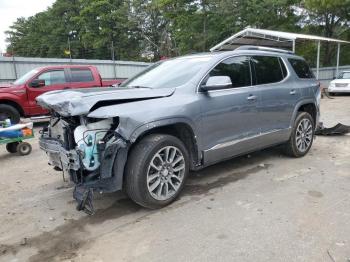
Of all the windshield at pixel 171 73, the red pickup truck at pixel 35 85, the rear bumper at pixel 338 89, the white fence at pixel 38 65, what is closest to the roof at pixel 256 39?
the rear bumper at pixel 338 89

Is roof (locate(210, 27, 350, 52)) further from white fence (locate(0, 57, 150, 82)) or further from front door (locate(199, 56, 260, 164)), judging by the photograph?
front door (locate(199, 56, 260, 164))

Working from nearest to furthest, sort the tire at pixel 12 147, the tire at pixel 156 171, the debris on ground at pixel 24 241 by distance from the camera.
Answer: the debris on ground at pixel 24 241, the tire at pixel 156 171, the tire at pixel 12 147

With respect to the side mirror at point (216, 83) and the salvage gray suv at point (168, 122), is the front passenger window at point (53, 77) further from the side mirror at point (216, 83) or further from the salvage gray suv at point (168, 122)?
the side mirror at point (216, 83)

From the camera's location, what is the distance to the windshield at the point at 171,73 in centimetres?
453

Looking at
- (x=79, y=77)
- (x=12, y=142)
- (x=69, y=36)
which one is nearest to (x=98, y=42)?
(x=69, y=36)

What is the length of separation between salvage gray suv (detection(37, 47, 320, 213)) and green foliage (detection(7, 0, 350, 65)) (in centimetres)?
2367

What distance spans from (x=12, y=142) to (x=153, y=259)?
17.1 ft

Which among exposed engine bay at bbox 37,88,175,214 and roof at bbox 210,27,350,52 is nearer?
exposed engine bay at bbox 37,88,175,214

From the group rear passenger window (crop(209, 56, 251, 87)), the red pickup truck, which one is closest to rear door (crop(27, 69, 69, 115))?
the red pickup truck

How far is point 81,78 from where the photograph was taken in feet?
37.2

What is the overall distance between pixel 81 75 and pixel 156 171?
8.23 metres

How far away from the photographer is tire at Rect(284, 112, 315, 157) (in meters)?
5.89

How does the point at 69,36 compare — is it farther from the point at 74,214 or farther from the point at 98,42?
the point at 74,214

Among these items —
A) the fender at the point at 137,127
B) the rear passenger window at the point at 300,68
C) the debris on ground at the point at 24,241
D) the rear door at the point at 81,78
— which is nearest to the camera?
the debris on ground at the point at 24,241
